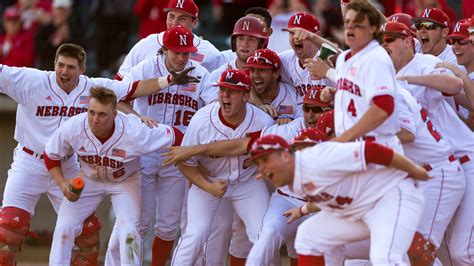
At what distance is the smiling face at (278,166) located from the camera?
8.68 meters

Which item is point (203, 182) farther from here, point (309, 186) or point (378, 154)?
point (378, 154)

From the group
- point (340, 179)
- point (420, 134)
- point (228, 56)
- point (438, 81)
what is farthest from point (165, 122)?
point (340, 179)

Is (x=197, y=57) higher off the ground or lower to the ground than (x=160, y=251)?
higher

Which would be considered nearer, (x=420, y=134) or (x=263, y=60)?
(x=420, y=134)

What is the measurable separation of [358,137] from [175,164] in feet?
8.62

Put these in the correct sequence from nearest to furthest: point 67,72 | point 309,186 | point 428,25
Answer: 1. point 309,186
2. point 428,25
3. point 67,72

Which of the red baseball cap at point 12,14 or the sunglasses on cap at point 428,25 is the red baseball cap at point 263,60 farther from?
the red baseball cap at point 12,14

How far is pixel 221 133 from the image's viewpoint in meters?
11.1

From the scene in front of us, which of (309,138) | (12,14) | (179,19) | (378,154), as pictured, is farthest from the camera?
(12,14)

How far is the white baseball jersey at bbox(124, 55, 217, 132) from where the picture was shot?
38.7 ft

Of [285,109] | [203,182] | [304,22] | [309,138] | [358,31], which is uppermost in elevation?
[304,22]

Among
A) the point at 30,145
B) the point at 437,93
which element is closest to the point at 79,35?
the point at 30,145

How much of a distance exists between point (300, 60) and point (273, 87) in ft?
1.22

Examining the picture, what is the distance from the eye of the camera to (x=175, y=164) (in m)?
11.1
